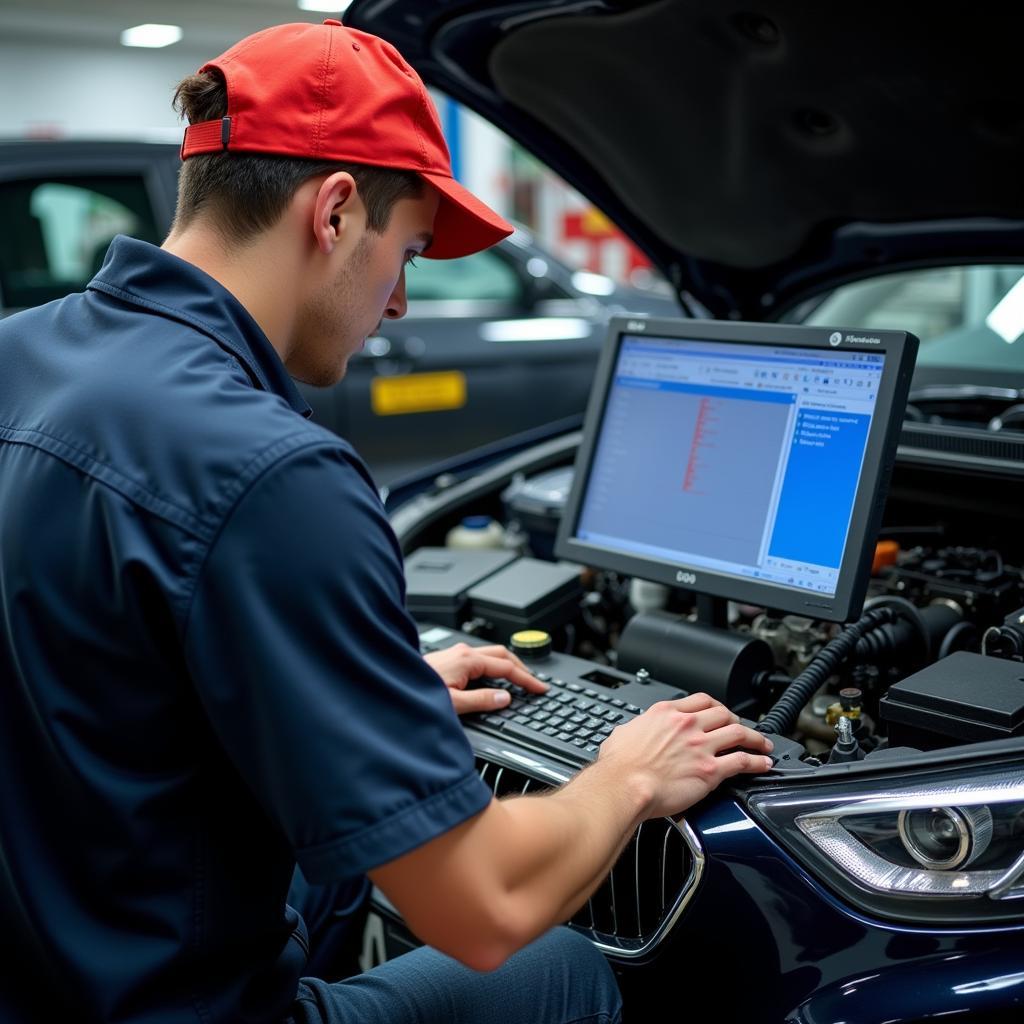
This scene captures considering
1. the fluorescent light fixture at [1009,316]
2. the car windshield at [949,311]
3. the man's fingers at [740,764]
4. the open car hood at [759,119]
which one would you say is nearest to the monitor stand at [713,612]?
the man's fingers at [740,764]

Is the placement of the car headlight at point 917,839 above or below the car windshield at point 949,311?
below

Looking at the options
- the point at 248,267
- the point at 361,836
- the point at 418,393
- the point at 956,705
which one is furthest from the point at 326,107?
the point at 418,393

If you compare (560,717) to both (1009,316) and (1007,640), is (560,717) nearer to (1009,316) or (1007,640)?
(1007,640)

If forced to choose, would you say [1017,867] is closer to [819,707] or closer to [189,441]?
[819,707]

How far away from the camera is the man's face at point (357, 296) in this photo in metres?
1.13

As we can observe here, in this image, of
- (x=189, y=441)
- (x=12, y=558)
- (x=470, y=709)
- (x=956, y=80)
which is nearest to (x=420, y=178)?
(x=189, y=441)

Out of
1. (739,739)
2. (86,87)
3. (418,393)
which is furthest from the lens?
(86,87)

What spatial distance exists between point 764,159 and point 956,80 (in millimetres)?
391

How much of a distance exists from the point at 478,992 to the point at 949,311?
1664 millimetres

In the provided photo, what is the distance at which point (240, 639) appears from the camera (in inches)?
34.0

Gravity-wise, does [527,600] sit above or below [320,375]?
below

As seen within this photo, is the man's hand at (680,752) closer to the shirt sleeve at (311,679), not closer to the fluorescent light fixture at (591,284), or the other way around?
the shirt sleeve at (311,679)

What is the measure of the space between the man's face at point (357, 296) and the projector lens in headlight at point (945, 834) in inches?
28.6

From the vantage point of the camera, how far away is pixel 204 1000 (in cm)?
100
